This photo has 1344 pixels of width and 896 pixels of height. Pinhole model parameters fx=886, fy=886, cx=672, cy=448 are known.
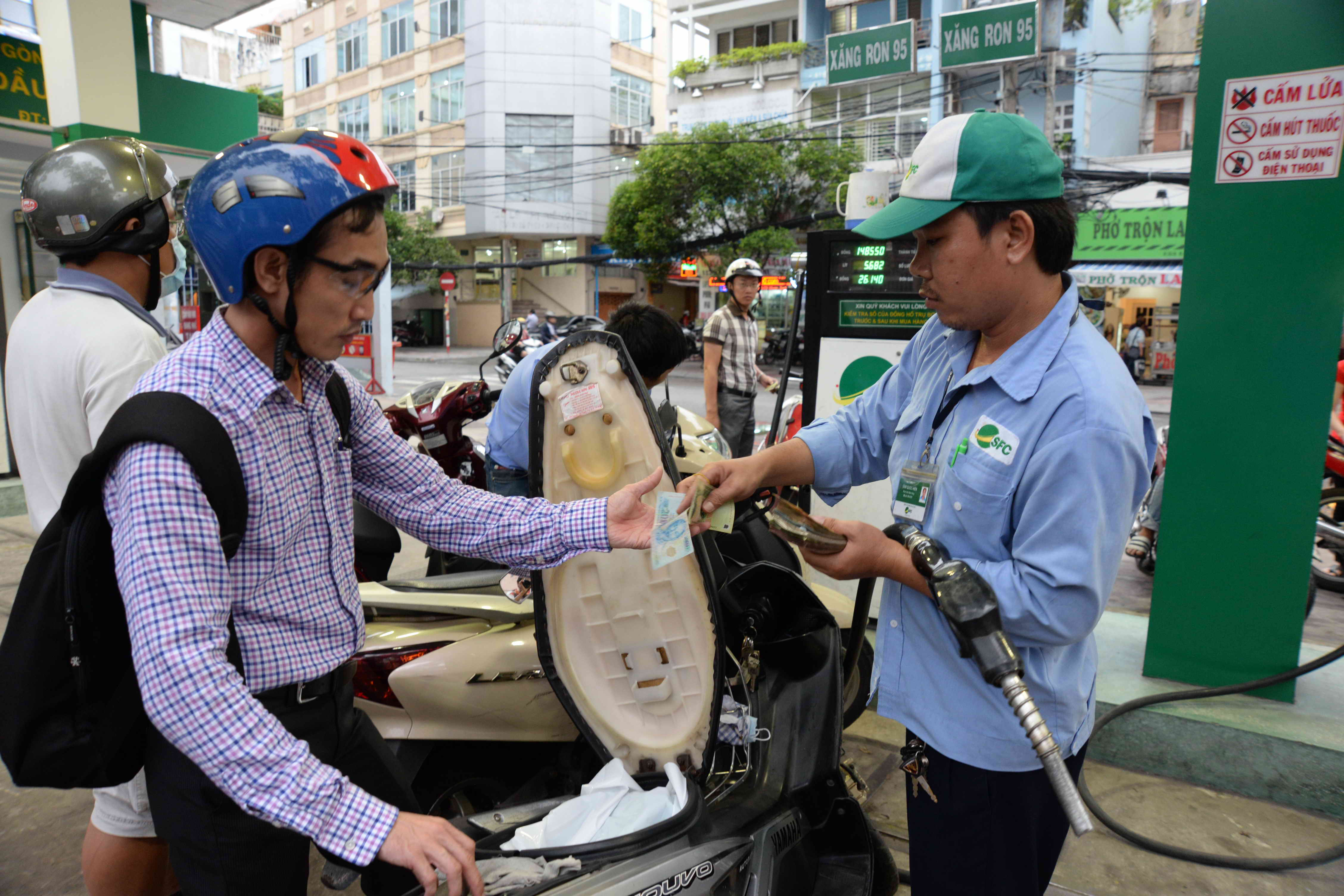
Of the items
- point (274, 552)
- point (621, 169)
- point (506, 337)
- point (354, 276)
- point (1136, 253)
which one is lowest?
point (274, 552)

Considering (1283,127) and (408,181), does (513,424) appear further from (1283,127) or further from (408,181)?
(408,181)

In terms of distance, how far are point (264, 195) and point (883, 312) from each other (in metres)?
3.08

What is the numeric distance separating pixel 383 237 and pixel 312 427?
1.06ft

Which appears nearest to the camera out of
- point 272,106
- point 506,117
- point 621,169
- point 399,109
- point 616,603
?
point 616,603

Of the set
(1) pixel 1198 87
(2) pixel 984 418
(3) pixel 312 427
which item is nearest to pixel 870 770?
(2) pixel 984 418

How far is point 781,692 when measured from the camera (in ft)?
7.11

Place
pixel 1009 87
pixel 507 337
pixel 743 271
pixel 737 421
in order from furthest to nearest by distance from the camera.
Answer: pixel 1009 87
pixel 737 421
pixel 743 271
pixel 507 337

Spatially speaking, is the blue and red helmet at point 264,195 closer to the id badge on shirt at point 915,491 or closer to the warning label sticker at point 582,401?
the warning label sticker at point 582,401

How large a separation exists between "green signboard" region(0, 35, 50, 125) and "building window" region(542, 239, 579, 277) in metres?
31.6

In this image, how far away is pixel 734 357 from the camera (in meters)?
6.36

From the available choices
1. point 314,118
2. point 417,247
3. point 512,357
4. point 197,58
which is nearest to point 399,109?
point 314,118

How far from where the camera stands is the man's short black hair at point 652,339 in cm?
326

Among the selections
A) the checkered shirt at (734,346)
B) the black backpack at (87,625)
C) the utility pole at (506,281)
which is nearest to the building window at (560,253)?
the utility pole at (506,281)

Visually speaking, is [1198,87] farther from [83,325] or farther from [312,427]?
[83,325]
